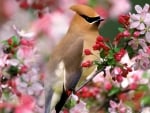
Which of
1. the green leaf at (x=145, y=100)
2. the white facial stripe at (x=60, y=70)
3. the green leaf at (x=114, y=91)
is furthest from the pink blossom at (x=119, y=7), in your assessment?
the white facial stripe at (x=60, y=70)

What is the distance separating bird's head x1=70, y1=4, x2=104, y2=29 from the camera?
3627 millimetres

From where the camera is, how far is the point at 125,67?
311 centimetres

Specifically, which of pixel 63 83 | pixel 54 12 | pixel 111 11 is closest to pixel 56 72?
pixel 63 83

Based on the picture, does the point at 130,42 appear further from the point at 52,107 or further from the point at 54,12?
the point at 54,12

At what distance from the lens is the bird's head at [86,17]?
363 cm

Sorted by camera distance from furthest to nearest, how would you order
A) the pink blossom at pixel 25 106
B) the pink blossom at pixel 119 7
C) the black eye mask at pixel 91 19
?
the pink blossom at pixel 119 7 < the black eye mask at pixel 91 19 < the pink blossom at pixel 25 106

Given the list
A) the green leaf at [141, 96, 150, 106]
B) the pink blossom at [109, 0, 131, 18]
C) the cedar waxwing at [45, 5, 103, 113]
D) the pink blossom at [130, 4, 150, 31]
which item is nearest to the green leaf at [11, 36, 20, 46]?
the cedar waxwing at [45, 5, 103, 113]

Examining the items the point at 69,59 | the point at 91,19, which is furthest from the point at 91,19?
the point at 69,59

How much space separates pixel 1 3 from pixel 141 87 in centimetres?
129

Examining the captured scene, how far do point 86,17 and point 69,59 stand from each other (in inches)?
11.1

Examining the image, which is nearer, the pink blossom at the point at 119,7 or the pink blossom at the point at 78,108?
the pink blossom at the point at 78,108

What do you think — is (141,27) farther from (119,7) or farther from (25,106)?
(119,7)

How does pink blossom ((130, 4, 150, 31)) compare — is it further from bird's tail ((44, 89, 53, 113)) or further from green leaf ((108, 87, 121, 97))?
green leaf ((108, 87, 121, 97))

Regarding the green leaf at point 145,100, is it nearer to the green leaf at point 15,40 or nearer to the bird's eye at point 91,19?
the bird's eye at point 91,19
